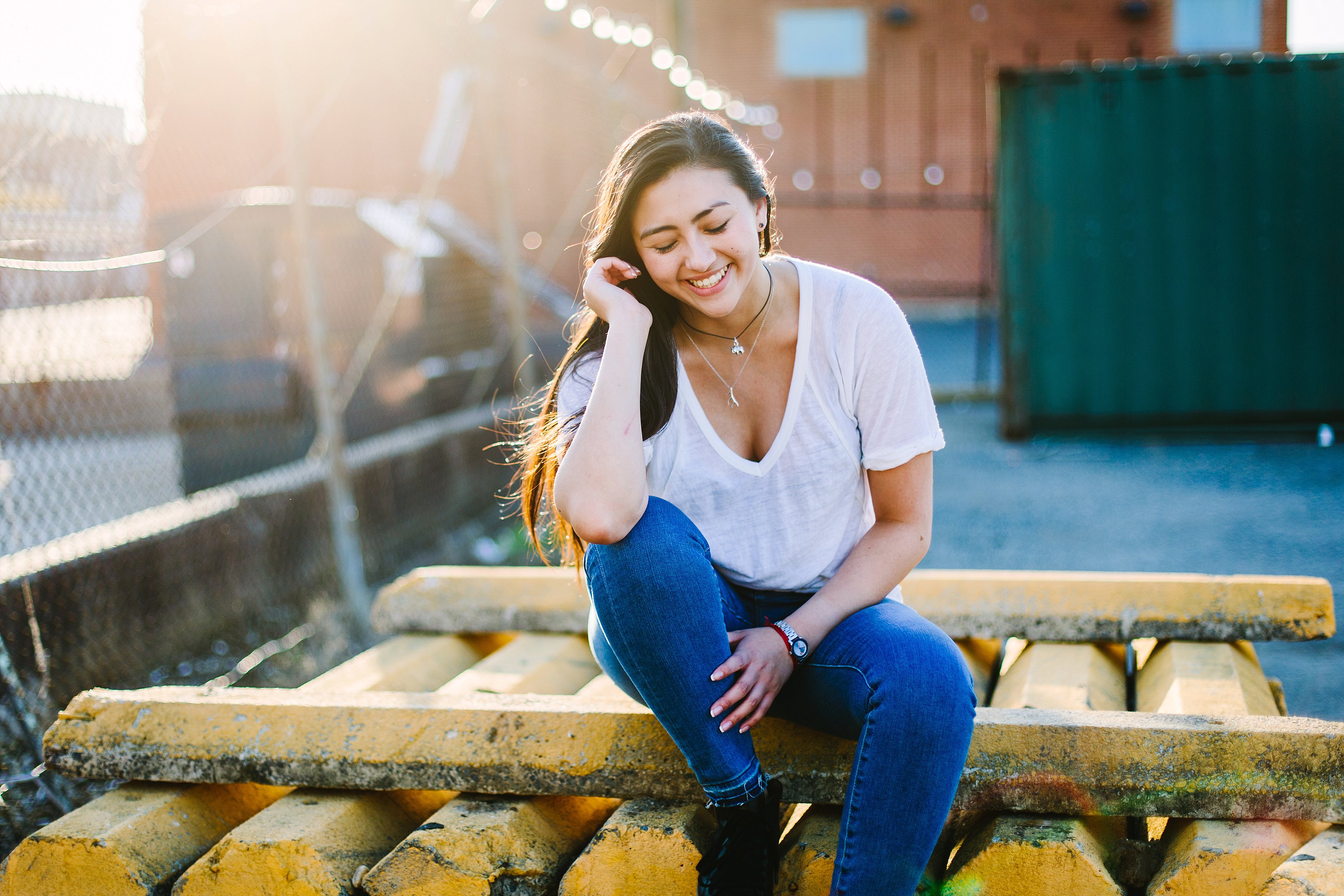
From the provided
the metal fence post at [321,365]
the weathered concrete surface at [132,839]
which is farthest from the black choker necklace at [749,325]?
the metal fence post at [321,365]

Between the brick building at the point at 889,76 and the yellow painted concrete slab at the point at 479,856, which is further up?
the brick building at the point at 889,76

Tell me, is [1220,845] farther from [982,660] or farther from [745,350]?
[745,350]

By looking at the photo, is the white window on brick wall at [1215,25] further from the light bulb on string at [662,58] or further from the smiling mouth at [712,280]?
the smiling mouth at [712,280]

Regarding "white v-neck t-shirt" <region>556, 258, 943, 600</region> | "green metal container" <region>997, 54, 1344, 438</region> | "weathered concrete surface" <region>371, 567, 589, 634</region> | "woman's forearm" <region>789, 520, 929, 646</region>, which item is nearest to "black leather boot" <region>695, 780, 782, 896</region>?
"woman's forearm" <region>789, 520, 929, 646</region>

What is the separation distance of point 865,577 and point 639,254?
760mm

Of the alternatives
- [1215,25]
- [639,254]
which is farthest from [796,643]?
[1215,25]

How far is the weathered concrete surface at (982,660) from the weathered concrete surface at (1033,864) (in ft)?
2.64

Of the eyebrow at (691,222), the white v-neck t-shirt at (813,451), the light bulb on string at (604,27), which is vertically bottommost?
the white v-neck t-shirt at (813,451)

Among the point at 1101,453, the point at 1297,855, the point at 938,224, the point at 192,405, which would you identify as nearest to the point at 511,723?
the point at 1297,855

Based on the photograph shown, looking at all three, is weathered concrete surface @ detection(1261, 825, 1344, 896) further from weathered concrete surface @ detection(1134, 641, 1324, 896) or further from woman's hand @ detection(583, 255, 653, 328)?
woman's hand @ detection(583, 255, 653, 328)

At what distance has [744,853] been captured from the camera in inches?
62.3

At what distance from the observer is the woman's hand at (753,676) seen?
163 cm

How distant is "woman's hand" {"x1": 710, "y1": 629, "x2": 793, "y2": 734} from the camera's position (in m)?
1.63

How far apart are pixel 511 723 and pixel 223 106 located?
7.41 metres
